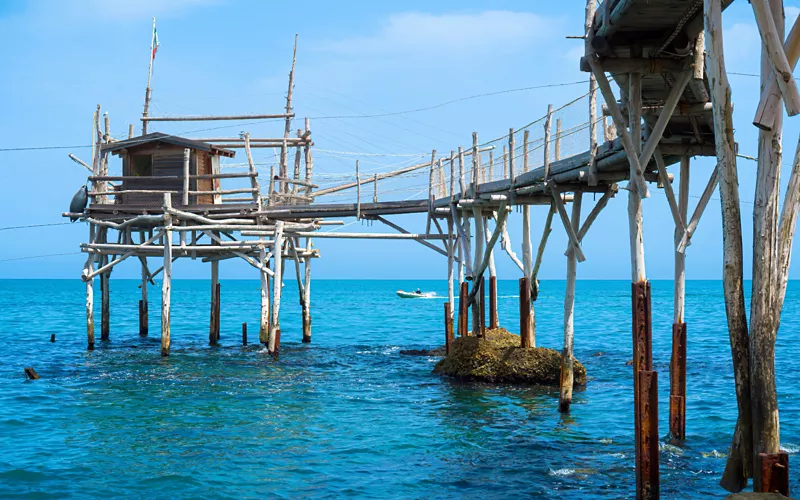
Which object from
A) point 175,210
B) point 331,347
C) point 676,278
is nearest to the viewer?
point 676,278

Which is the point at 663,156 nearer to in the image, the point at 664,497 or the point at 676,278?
the point at 676,278

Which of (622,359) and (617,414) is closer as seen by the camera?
(617,414)

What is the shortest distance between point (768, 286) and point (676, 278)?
500 cm

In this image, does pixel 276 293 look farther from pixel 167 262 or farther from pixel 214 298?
pixel 214 298

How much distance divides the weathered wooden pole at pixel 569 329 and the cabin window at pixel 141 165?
1565cm

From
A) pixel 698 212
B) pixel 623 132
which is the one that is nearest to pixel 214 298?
pixel 698 212

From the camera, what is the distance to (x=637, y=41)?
11016mm

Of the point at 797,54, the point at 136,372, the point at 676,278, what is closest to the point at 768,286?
the point at 797,54

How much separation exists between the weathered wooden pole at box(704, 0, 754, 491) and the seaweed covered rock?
411 inches

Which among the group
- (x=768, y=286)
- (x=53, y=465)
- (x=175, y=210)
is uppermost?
(x=175, y=210)

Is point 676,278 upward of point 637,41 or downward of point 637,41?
downward

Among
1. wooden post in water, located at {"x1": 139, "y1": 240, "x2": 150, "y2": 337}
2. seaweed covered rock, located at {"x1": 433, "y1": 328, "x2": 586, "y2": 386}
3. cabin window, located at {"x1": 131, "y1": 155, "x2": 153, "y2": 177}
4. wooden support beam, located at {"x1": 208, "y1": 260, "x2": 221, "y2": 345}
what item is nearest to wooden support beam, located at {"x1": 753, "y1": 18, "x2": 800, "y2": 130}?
seaweed covered rock, located at {"x1": 433, "y1": 328, "x2": 586, "y2": 386}

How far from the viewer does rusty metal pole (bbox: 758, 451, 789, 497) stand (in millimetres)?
7773

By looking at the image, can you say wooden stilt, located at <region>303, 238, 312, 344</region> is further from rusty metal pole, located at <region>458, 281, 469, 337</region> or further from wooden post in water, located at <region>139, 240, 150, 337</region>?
rusty metal pole, located at <region>458, 281, 469, 337</region>
